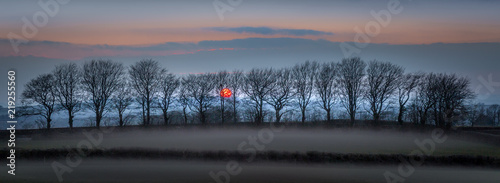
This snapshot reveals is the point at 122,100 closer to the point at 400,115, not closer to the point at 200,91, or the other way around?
the point at 200,91

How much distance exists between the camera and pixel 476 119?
233 ft

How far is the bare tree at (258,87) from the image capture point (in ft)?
214

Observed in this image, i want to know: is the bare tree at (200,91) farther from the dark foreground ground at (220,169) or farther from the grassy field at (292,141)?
the dark foreground ground at (220,169)

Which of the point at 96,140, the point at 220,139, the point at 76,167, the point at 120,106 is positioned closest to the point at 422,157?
the point at 220,139

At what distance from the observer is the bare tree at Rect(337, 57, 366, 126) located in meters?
65.2

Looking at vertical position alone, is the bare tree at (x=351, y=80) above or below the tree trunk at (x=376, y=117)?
above

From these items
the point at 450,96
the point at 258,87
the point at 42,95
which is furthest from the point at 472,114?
the point at 42,95

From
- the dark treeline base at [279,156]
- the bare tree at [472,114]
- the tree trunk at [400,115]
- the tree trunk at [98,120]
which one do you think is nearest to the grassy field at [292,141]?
the dark treeline base at [279,156]

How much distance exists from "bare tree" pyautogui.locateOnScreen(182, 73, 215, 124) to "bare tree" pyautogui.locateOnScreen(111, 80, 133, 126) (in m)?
9.00

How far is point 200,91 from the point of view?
223 feet

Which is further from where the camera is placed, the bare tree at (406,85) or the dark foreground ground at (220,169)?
the bare tree at (406,85)

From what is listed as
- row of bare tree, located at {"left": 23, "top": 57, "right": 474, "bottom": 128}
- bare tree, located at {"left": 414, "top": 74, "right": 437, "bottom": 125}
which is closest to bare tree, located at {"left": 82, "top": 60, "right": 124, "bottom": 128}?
row of bare tree, located at {"left": 23, "top": 57, "right": 474, "bottom": 128}

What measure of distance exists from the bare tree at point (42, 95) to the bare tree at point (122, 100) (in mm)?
8262

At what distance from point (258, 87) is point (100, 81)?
24083 mm
